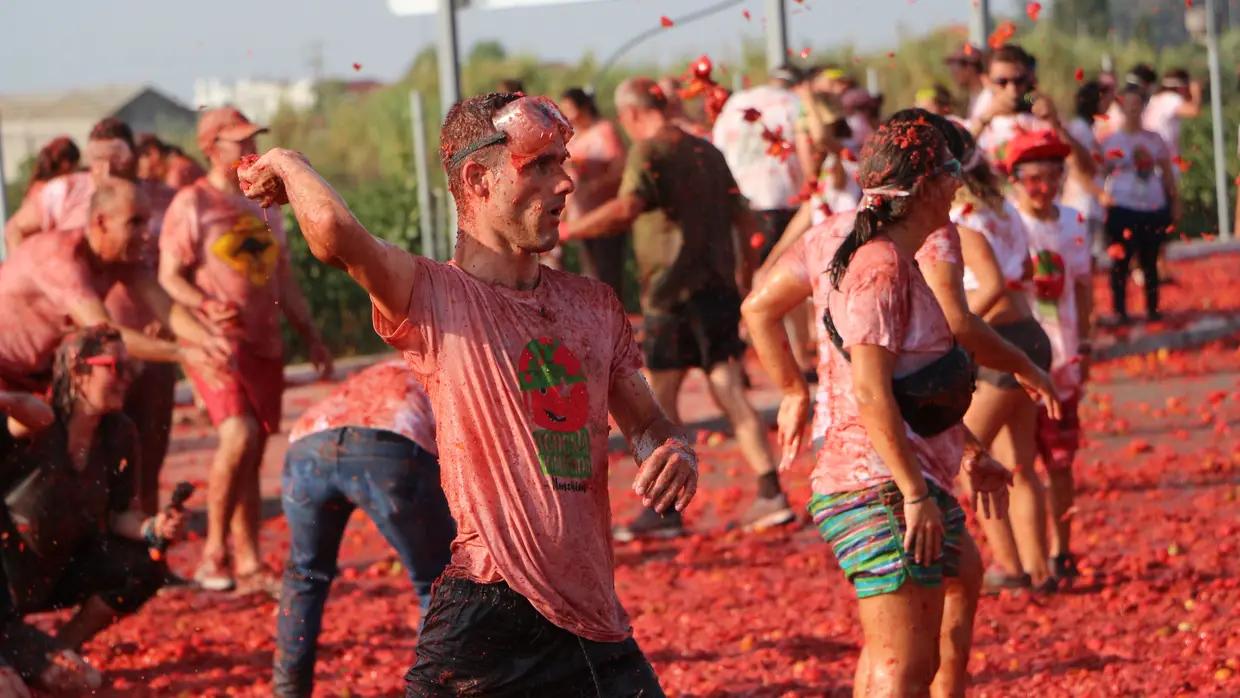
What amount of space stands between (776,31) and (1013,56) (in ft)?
13.7

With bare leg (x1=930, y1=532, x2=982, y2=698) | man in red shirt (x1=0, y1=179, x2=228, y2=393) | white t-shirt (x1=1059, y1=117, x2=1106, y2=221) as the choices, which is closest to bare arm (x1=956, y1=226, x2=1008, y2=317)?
bare leg (x1=930, y1=532, x2=982, y2=698)

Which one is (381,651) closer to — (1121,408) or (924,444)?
(924,444)

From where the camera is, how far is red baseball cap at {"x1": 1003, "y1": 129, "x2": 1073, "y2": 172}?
25.8ft

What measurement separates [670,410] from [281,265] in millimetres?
2222

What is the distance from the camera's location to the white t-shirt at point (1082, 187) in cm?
1355

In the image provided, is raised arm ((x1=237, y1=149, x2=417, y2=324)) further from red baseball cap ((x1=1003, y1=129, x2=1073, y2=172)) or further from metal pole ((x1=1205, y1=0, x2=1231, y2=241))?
metal pole ((x1=1205, y1=0, x2=1231, y2=241))

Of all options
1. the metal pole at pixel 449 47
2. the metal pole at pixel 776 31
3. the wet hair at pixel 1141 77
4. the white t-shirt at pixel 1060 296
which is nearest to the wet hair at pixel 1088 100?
the metal pole at pixel 776 31

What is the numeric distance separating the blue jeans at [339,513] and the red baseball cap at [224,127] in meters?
2.55

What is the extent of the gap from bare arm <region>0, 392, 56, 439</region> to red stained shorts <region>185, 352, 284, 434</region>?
2.14m

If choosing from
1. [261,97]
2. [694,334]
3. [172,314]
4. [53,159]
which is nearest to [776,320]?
[172,314]

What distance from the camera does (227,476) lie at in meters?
8.61

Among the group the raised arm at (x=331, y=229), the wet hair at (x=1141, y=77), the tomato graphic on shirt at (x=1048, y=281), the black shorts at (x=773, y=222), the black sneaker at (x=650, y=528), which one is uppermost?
the raised arm at (x=331, y=229)

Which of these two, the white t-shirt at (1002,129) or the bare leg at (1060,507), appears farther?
the white t-shirt at (1002,129)

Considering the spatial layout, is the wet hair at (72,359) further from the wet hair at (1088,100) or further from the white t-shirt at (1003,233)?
the wet hair at (1088,100)
